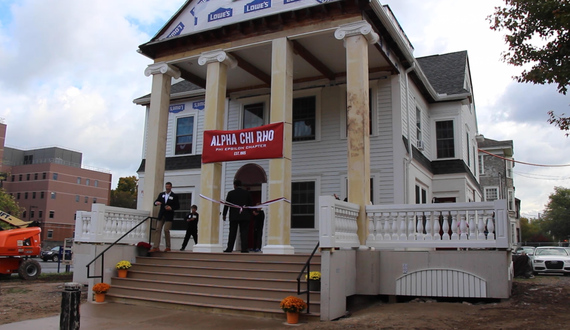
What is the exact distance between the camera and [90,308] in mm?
9656

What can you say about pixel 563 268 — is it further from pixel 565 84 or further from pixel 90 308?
pixel 90 308

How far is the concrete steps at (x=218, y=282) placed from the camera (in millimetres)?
8938

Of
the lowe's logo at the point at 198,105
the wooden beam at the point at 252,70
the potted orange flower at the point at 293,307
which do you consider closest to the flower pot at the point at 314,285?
the potted orange flower at the point at 293,307

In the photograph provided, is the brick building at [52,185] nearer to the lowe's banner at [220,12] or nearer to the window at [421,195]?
the lowe's banner at [220,12]

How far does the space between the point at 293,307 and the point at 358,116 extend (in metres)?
4.91

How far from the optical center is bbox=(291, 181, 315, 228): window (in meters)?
15.5

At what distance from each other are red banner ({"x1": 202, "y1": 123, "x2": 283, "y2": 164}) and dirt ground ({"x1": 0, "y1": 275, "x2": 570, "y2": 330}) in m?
4.40

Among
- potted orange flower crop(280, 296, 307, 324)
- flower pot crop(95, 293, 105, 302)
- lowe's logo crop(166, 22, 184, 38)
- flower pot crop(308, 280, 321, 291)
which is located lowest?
flower pot crop(95, 293, 105, 302)

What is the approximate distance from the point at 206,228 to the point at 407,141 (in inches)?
267

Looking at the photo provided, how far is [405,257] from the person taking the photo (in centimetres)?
1000

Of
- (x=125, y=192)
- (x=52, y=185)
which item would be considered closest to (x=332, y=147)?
(x=52, y=185)

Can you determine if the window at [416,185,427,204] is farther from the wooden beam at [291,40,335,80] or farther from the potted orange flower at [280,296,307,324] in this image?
the potted orange flower at [280,296,307,324]

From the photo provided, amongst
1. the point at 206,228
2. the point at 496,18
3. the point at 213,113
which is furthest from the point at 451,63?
the point at 206,228

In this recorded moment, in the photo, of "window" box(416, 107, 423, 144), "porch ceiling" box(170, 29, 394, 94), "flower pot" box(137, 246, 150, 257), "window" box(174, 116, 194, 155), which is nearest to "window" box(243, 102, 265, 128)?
"porch ceiling" box(170, 29, 394, 94)
